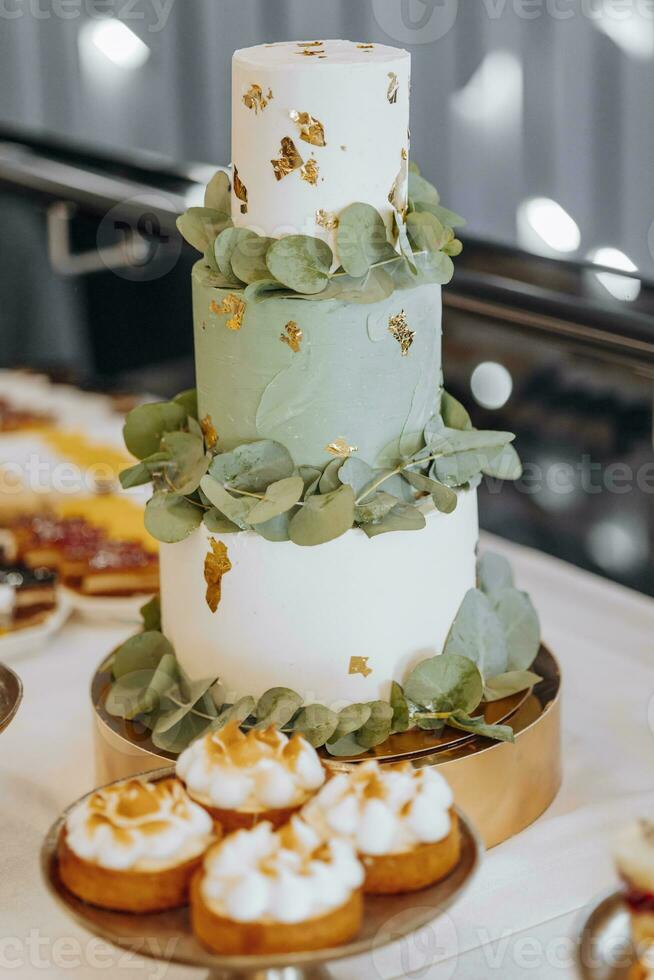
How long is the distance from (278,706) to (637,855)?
0.42 metres

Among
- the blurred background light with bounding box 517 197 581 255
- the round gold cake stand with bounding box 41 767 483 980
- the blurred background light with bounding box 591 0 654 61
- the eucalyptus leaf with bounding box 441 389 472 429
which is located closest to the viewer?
the round gold cake stand with bounding box 41 767 483 980

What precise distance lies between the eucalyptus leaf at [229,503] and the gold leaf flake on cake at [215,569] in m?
0.04

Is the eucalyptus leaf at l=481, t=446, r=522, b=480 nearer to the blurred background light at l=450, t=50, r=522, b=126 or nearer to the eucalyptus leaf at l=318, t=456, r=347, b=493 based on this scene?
the eucalyptus leaf at l=318, t=456, r=347, b=493

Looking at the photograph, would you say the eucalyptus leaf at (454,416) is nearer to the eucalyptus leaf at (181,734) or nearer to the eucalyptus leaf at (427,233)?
the eucalyptus leaf at (427,233)

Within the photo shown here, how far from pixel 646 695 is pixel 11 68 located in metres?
2.59

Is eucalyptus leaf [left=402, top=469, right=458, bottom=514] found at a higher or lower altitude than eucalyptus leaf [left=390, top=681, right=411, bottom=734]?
higher

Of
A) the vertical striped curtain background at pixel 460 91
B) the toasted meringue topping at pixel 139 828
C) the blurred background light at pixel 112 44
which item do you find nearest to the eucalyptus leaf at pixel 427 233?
the toasted meringue topping at pixel 139 828

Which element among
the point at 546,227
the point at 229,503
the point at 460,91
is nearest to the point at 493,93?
the point at 460,91

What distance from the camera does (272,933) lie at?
0.76m

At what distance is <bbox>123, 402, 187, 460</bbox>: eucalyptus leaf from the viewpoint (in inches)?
49.8

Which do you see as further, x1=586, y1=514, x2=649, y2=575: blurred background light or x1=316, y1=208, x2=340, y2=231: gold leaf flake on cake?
x1=586, y1=514, x2=649, y2=575: blurred background light

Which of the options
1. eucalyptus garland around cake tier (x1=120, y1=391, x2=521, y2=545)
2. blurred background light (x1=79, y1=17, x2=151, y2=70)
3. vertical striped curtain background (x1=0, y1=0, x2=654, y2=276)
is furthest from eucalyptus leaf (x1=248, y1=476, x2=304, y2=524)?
blurred background light (x1=79, y1=17, x2=151, y2=70)

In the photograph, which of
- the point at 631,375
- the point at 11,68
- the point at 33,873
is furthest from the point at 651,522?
the point at 11,68

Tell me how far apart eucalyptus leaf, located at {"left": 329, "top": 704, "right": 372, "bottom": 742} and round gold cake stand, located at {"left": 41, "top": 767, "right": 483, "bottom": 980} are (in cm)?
27
